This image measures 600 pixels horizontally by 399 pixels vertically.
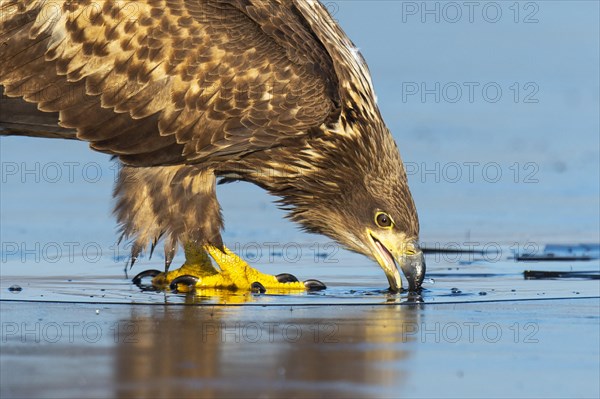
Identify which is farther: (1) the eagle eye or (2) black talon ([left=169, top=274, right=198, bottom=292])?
(1) the eagle eye

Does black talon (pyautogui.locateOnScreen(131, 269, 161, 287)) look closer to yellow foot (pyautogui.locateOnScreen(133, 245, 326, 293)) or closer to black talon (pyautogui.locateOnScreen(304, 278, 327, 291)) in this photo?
yellow foot (pyautogui.locateOnScreen(133, 245, 326, 293))

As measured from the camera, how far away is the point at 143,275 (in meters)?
10.0

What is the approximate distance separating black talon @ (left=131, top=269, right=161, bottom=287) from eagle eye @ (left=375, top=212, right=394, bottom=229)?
1603 mm

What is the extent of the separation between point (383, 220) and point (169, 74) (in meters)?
1.85

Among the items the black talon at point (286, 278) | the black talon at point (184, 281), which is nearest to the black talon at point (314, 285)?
the black talon at point (286, 278)

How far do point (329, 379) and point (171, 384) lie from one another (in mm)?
692

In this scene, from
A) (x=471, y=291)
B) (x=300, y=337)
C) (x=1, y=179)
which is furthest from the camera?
(x=1, y=179)

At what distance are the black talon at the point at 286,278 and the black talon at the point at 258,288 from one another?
0.13 metres

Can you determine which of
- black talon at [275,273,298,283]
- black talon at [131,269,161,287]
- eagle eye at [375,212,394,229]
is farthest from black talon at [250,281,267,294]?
eagle eye at [375,212,394,229]

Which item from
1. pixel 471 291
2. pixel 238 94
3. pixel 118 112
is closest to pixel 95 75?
pixel 118 112

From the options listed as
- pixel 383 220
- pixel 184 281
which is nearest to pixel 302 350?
Result: pixel 184 281

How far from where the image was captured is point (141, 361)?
6.66m

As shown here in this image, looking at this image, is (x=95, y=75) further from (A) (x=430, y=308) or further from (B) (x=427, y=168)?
(B) (x=427, y=168)

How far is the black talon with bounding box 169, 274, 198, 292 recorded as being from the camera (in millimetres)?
9756
